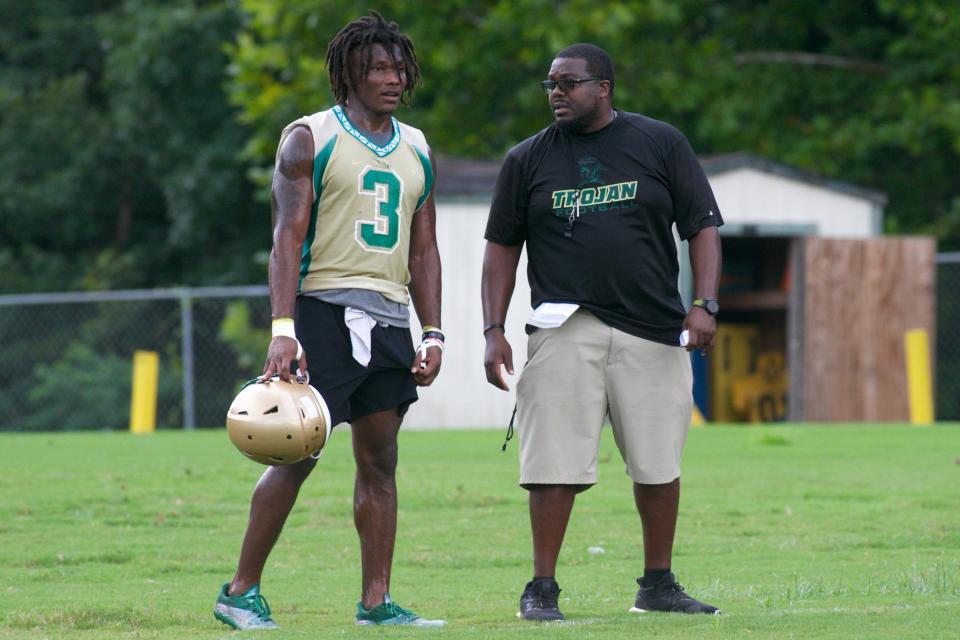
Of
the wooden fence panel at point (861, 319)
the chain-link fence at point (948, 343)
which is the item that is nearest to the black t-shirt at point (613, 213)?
the wooden fence panel at point (861, 319)

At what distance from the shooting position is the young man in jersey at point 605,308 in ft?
20.6

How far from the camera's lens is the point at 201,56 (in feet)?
107

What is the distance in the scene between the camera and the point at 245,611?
5.96m

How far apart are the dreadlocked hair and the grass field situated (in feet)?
6.38

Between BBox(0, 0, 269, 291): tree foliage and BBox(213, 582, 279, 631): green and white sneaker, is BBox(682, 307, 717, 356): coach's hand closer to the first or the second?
BBox(213, 582, 279, 631): green and white sneaker

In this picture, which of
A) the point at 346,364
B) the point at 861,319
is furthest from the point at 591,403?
the point at 861,319

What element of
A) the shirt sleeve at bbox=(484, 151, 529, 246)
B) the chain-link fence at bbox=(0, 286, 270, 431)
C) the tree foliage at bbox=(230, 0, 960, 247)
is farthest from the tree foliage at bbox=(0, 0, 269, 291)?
the shirt sleeve at bbox=(484, 151, 529, 246)

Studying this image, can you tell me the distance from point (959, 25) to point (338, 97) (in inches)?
817

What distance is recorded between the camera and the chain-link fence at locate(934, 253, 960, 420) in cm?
2455

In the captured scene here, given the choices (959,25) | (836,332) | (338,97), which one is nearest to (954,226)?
(959,25)

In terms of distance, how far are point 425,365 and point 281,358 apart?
24.4 inches

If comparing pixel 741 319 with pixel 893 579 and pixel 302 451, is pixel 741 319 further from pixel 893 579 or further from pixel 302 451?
pixel 302 451

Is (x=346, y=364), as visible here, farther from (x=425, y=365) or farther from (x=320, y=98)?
(x=320, y=98)

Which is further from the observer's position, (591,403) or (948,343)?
(948,343)
